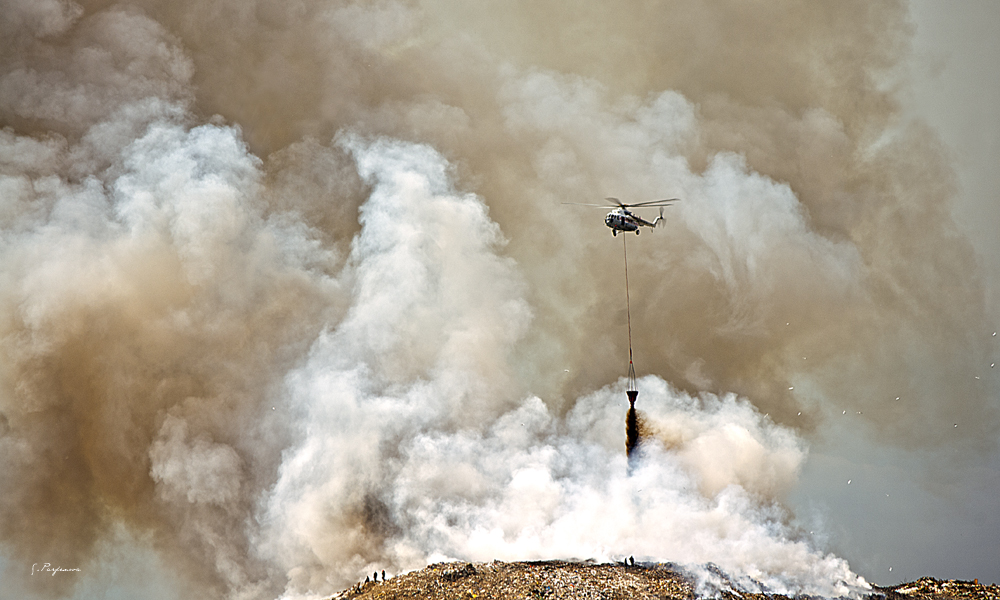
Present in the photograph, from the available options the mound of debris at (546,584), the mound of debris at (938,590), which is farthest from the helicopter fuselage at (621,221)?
the mound of debris at (938,590)

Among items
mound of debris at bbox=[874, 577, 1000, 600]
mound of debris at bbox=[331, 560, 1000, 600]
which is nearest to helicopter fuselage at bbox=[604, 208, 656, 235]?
mound of debris at bbox=[331, 560, 1000, 600]

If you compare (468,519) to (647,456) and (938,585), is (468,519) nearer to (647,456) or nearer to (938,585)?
(647,456)

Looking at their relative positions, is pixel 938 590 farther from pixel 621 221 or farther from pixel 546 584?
pixel 621 221

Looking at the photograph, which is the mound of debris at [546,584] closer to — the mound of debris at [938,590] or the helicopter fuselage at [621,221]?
the mound of debris at [938,590]

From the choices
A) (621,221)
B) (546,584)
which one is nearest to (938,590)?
(546,584)

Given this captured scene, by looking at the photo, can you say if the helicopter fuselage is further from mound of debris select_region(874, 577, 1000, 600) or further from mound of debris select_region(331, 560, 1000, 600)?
mound of debris select_region(874, 577, 1000, 600)

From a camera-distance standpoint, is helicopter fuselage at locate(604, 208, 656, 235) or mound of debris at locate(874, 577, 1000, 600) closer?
mound of debris at locate(874, 577, 1000, 600)

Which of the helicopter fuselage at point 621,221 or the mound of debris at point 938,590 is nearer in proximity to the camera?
the mound of debris at point 938,590

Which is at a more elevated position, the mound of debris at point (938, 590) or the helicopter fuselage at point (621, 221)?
the helicopter fuselage at point (621, 221)

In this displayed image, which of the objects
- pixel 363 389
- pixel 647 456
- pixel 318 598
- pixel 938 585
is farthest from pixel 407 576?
pixel 938 585
